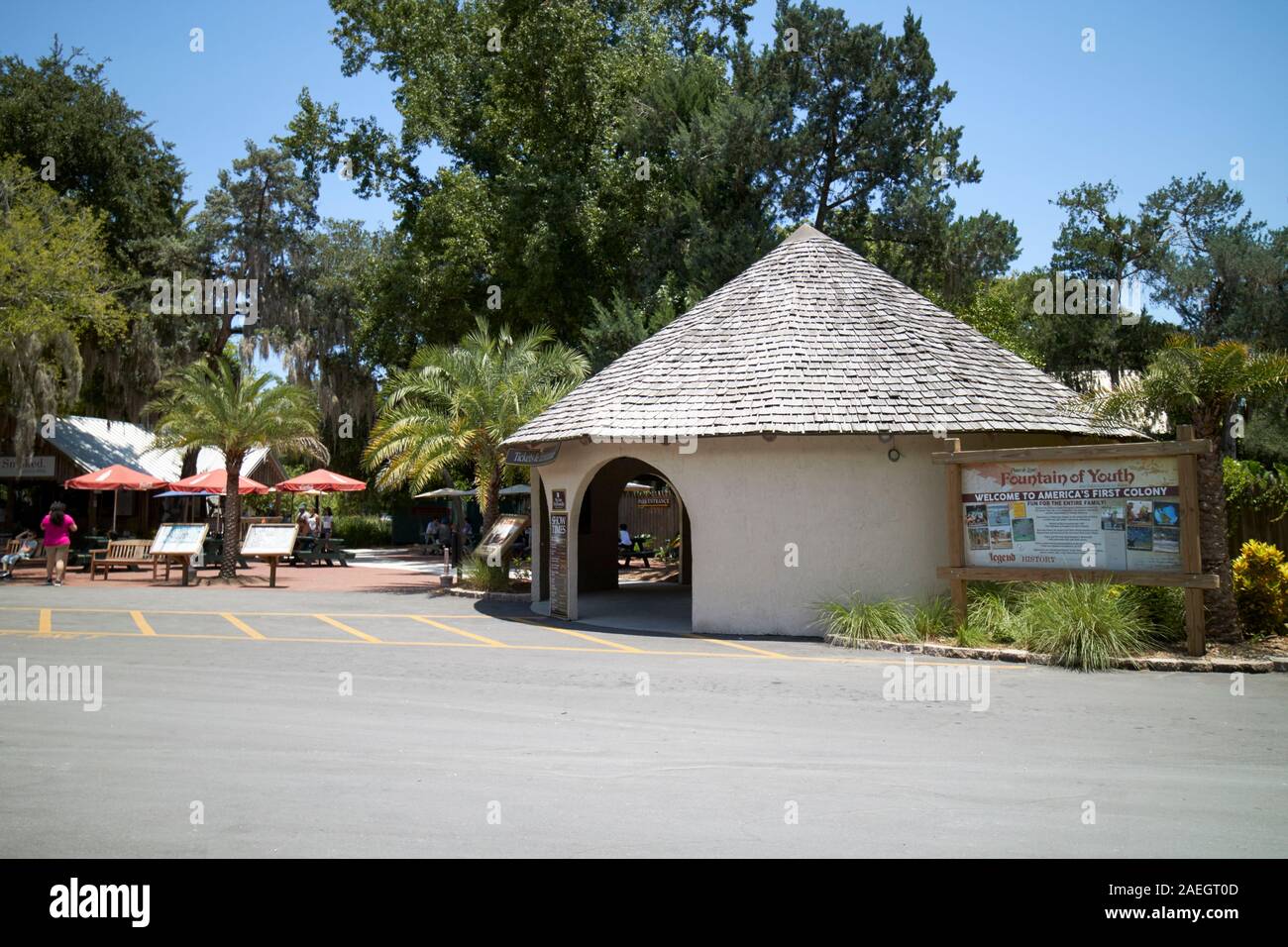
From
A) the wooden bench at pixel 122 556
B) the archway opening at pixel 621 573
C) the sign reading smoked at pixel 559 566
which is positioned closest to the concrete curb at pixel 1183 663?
the archway opening at pixel 621 573

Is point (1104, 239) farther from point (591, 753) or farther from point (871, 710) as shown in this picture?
point (591, 753)

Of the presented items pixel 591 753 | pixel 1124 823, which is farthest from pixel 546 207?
pixel 1124 823

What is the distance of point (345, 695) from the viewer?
9781 millimetres

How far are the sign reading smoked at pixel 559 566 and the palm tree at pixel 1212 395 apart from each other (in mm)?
9153

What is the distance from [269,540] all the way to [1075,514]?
59.5ft

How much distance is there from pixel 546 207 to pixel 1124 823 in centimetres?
2836

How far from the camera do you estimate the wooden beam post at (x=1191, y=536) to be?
12.0 meters

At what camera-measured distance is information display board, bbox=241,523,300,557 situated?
76.8 feet

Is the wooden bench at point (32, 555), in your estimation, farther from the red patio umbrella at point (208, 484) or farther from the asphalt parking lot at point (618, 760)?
the asphalt parking lot at point (618, 760)

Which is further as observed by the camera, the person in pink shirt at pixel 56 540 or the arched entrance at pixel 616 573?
the person in pink shirt at pixel 56 540

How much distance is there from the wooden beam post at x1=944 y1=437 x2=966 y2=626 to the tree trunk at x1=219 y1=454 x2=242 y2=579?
1787 cm

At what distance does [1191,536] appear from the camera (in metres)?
12.0

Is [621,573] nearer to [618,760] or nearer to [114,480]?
[114,480]

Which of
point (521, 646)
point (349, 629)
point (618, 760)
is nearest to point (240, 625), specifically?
point (349, 629)
